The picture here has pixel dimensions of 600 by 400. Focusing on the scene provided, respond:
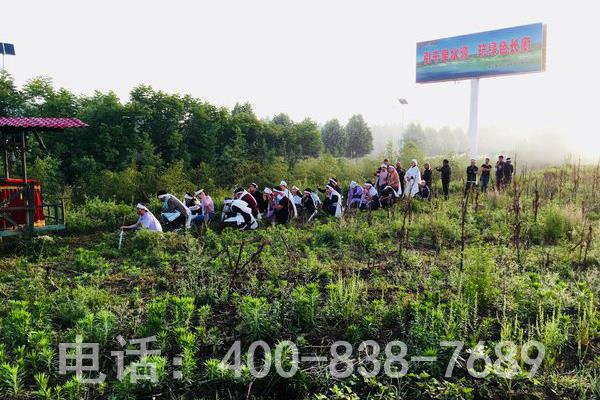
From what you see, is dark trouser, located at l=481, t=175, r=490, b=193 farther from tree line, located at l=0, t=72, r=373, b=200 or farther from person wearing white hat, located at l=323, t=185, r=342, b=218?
tree line, located at l=0, t=72, r=373, b=200

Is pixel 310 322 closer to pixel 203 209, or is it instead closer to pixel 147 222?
pixel 147 222

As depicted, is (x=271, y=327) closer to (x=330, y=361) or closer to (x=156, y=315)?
(x=330, y=361)

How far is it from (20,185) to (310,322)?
23.8ft

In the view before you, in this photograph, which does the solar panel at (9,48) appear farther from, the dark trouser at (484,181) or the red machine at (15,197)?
the dark trouser at (484,181)

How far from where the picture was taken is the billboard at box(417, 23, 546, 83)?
76.1ft

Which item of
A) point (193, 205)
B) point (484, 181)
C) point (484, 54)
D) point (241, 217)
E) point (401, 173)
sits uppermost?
point (484, 54)

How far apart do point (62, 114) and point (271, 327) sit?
2137 cm

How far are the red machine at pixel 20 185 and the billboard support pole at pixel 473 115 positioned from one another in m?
21.5

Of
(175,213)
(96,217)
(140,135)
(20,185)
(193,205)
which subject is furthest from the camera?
→ (140,135)

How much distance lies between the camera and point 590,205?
1107 centimetres

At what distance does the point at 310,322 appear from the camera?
15.2 feet

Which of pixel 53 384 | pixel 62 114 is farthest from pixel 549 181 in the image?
pixel 62 114

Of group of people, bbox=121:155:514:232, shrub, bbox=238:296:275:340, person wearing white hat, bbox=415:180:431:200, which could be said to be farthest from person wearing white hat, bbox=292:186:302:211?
shrub, bbox=238:296:275:340

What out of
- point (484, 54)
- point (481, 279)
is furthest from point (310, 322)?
point (484, 54)
